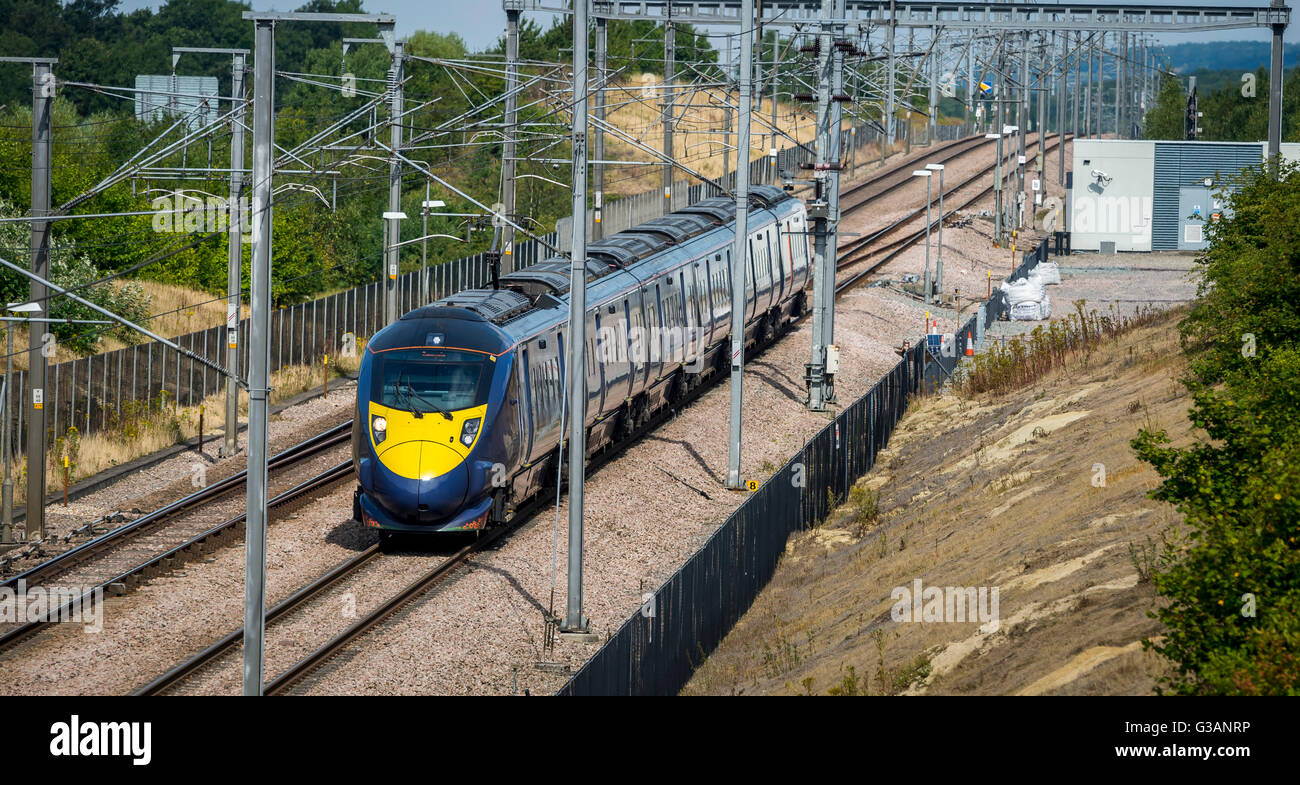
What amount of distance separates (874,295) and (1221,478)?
112 feet

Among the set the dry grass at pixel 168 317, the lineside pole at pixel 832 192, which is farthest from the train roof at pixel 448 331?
the dry grass at pixel 168 317

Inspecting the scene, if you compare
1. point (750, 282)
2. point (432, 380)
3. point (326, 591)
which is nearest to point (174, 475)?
point (432, 380)

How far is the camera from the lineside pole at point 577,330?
57.9 ft

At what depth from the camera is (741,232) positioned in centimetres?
2605

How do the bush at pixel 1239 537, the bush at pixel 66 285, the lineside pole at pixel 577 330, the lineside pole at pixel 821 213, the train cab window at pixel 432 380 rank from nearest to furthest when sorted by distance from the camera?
the bush at pixel 1239 537
the lineside pole at pixel 577 330
the train cab window at pixel 432 380
the lineside pole at pixel 821 213
the bush at pixel 66 285

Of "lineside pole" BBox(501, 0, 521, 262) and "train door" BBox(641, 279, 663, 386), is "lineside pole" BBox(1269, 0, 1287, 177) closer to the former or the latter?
"train door" BBox(641, 279, 663, 386)

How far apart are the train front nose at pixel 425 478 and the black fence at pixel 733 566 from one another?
387 cm

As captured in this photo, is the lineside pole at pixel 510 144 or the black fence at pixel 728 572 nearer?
the black fence at pixel 728 572

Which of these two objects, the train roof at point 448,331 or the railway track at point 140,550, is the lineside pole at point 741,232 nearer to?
the train roof at point 448,331

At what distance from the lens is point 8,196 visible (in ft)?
150

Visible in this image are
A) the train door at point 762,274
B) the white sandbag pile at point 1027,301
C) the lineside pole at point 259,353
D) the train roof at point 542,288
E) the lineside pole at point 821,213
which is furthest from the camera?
the white sandbag pile at point 1027,301

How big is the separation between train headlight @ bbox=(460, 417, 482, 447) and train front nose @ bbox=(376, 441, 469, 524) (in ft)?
0.67

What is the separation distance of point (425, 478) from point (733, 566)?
4416 millimetres

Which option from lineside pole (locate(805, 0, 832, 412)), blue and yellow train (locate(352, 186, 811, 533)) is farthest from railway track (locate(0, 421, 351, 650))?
lineside pole (locate(805, 0, 832, 412))
